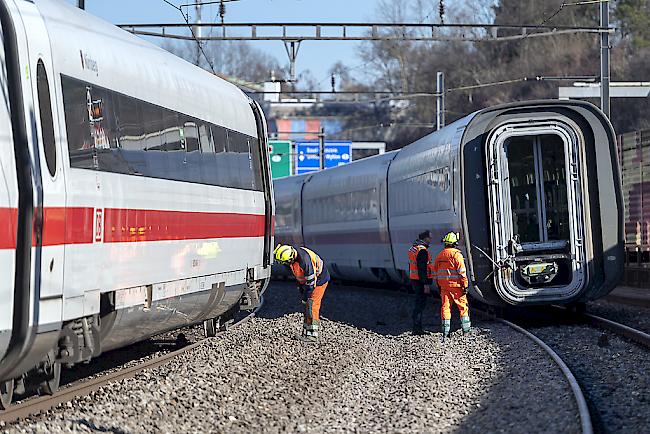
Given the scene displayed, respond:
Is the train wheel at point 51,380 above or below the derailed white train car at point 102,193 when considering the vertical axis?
below

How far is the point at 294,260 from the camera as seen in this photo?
1630cm

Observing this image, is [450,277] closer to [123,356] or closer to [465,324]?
[465,324]

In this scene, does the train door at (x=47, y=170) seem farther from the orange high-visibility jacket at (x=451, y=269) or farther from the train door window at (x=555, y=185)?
the train door window at (x=555, y=185)

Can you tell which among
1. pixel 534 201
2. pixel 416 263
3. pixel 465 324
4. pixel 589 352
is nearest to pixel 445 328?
pixel 465 324

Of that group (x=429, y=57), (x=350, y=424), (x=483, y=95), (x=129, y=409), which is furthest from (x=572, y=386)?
(x=429, y=57)

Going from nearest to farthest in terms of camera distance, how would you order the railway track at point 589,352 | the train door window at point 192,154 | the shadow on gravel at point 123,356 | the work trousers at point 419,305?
the railway track at point 589,352
the shadow on gravel at point 123,356
the train door window at point 192,154
the work trousers at point 419,305

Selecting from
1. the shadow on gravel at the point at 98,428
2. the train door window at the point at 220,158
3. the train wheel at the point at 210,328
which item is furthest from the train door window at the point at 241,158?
the shadow on gravel at the point at 98,428

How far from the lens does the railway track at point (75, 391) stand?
9367 mm

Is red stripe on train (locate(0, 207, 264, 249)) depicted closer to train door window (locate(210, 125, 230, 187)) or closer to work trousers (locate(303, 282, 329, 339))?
train door window (locate(210, 125, 230, 187))

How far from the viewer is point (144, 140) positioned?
11352 millimetres

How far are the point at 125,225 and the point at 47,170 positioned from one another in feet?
6.30

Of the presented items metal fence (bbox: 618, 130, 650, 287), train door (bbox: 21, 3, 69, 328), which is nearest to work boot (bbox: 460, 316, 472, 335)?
train door (bbox: 21, 3, 69, 328)

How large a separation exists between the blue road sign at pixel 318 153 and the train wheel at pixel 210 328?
39.1m

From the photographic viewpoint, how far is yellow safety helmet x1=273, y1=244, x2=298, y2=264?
15766 millimetres
